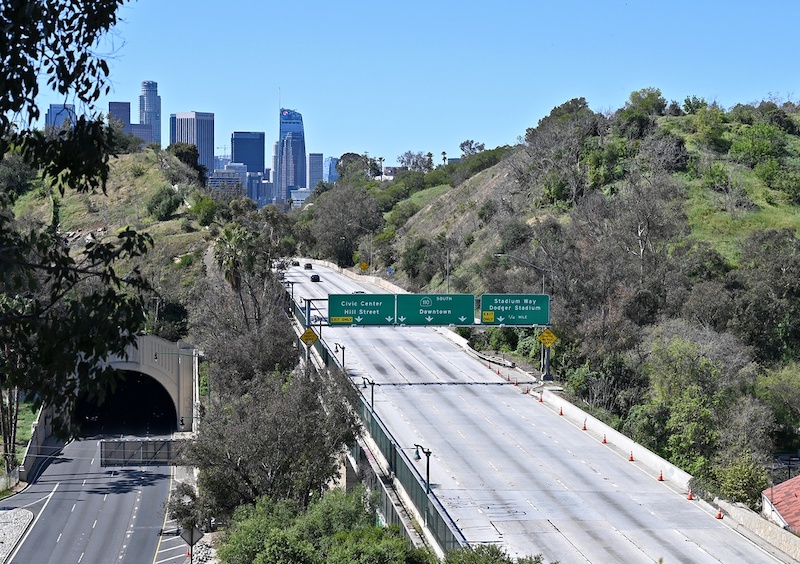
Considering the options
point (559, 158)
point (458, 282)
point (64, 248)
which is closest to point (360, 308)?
point (458, 282)

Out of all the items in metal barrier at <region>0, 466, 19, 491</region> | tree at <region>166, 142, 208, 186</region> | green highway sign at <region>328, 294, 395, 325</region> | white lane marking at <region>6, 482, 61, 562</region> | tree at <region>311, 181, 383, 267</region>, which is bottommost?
white lane marking at <region>6, 482, 61, 562</region>

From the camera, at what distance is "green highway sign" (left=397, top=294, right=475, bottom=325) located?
159 feet

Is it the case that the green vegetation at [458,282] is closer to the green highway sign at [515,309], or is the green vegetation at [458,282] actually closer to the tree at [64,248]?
the tree at [64,248]

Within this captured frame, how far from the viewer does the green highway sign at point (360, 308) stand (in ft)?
159

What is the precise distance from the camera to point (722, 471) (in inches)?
1363

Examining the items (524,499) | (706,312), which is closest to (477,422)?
(524,499)

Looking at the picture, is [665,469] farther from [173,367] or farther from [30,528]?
[173,367]

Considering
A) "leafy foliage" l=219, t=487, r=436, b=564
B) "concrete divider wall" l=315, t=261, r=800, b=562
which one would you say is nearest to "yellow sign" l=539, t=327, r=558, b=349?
"concrete divider wall" l=315, t=261, r=800, b=562

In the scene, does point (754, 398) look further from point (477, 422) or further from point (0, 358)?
point (0, 358)

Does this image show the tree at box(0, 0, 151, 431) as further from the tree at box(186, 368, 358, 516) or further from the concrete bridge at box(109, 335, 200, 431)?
the concrete bridge at box(109, 335, 200, 431)

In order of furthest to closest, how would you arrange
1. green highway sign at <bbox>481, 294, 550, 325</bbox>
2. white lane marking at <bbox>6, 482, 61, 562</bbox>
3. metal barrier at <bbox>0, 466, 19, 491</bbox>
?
metal barrier at <bbox>0, 466, 19, 491</bbox>
green highway sign at <bbox>481, 294, 550, 325</bbox>
white lane marking at <bbox>6, 482, 61, 562</bbox>

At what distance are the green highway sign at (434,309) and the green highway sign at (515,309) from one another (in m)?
1.06

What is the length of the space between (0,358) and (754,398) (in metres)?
38.5

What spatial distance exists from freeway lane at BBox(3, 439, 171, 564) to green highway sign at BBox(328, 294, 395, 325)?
12668 mm
